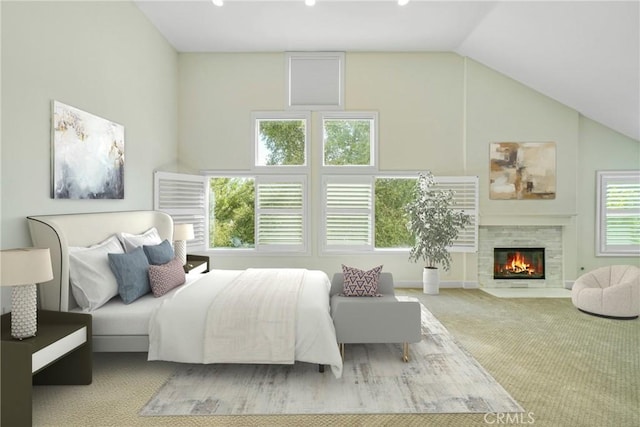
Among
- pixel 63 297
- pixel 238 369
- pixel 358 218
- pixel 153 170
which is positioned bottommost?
pixel 238 369

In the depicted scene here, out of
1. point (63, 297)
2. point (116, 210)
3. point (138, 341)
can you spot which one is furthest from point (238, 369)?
point (116, 210)

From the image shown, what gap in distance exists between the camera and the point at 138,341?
3.16m

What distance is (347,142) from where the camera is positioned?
6.57 meters

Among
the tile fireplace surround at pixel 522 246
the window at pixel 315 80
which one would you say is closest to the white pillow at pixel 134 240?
the window at pixel 315 80

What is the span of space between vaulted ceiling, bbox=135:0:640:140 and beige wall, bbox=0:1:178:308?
26.6 inches

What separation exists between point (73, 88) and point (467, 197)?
17.5 feet

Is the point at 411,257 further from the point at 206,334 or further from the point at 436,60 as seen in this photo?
the point at 206,334

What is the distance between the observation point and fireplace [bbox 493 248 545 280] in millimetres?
6570

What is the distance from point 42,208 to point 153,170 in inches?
93.7

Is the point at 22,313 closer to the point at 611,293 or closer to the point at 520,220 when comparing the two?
the point at 611,293

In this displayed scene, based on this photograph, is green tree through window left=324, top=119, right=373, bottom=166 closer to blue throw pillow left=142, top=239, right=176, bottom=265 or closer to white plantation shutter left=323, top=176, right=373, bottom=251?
white plantation shutter left=323, top=176, right=373, bottom=251

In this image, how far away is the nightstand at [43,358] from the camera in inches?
91.4

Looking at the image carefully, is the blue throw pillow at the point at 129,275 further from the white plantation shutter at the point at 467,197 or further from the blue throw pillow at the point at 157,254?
the white plantation shutter at the point at 467,197

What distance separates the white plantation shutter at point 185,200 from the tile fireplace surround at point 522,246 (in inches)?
175
